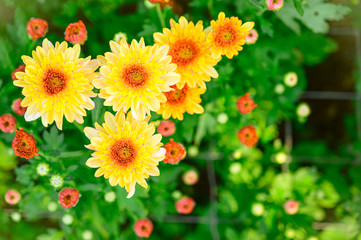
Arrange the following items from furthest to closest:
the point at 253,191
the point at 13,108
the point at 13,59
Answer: the point at 253,191 < the point at 13,59 < the point at 13,108

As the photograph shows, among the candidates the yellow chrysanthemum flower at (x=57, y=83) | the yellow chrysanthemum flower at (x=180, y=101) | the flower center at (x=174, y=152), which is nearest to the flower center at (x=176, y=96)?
the yellow chrysanthemum flower at (x=180, y=101)

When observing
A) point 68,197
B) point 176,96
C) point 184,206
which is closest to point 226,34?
point 176,96

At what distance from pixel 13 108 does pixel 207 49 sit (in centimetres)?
120

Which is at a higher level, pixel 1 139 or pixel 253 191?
pixel 1 139

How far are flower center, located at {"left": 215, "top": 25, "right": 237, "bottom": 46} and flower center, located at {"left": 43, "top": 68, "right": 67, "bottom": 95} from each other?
0.78 m

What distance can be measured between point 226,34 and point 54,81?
2.85 ft

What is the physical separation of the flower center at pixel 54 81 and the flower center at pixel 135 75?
0.96 feet

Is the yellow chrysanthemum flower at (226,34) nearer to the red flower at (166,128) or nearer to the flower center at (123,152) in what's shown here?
the red flower at (166,128)

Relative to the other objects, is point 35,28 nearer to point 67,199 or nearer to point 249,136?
point 67,199

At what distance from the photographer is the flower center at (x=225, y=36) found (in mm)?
1651

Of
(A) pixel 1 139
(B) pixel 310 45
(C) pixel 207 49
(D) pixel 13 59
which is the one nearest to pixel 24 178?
(A) pixel 1 139

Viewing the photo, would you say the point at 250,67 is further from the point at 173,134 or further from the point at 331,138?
the point at 331,138

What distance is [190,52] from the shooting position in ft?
5.67

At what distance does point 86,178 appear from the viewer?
2.00 metres
